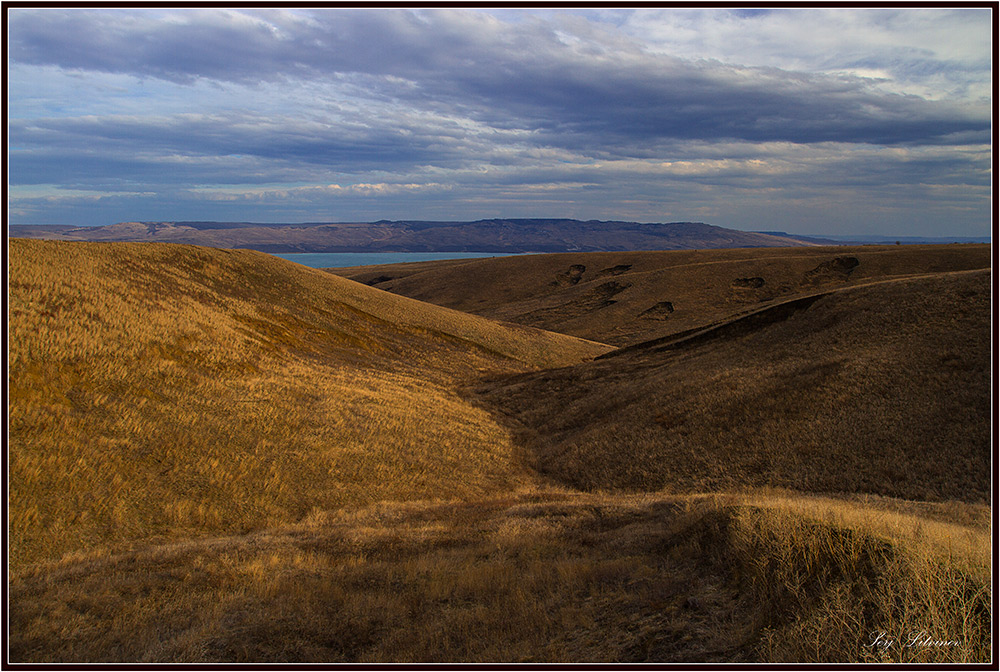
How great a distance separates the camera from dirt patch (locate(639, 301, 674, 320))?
64500 mm

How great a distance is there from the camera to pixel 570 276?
306 feet

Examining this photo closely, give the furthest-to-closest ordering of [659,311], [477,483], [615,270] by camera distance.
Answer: [615,270], [659,311], [477,483]

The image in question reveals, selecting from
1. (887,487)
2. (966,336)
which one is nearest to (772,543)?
(887,487)

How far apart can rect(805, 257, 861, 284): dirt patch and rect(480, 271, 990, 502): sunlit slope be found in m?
47.6

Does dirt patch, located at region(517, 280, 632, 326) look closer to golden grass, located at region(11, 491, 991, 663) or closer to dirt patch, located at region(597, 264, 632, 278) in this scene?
dirt patch, located at region(597, 264, 632, 278)

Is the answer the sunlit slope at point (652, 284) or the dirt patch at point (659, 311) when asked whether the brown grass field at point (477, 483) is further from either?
the sunlit slope at point (652, 284)

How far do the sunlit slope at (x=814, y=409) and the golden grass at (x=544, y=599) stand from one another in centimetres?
791

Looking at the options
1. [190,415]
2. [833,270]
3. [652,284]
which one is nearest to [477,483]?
[190,415]

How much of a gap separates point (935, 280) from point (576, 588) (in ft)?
96.4

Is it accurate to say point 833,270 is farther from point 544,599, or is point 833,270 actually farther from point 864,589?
point 544,599

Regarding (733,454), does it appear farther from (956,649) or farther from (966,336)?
(956,649)

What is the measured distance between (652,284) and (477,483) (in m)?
61.5

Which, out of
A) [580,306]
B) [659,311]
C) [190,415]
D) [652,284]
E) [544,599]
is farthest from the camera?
[652,284]

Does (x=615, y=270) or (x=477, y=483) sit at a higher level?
(x=615, y=270)
